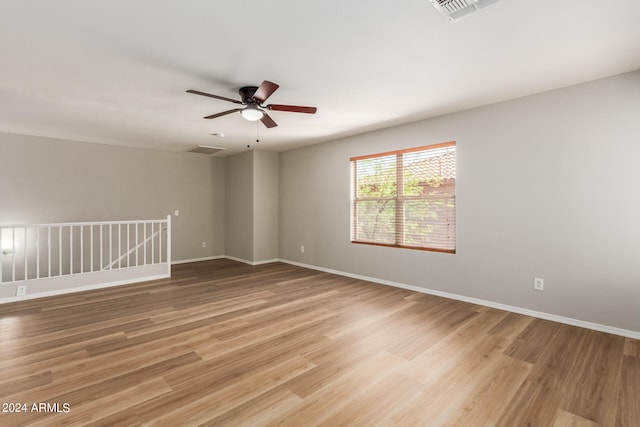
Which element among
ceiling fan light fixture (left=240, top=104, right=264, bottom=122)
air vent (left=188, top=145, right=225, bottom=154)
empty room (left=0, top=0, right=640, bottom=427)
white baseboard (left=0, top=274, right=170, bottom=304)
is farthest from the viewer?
air vent (left=188, top=145, right=225, bottom=154)

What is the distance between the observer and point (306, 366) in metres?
2.37

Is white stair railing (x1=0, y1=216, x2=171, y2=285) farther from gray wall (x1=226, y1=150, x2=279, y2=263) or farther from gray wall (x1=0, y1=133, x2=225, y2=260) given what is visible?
gray wall (x1=226, y1=150, x2=279, y2=263)

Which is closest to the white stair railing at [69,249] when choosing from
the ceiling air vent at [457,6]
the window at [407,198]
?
the window at [407,198]

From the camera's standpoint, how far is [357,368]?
7.71ft

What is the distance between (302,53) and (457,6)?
A: 3.88 feet

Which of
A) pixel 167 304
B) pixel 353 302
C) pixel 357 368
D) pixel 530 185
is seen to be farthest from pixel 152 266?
pixel 530 185

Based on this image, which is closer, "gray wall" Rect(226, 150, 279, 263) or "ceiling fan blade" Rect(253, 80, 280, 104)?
"ceiling fan blade" Rect(253, 80, 280, 104)

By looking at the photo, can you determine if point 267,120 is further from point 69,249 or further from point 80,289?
point 69,249

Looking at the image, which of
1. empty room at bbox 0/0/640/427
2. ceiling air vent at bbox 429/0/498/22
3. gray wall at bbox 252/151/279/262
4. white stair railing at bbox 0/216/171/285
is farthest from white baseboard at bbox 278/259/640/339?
white stair railing at bbox 0/216/171/285

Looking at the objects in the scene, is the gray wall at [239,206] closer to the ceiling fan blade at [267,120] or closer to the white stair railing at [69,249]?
the white stair railing at [69,249]

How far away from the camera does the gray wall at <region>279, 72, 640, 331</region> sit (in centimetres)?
294

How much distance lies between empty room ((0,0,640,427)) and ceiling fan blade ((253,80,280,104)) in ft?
0.13

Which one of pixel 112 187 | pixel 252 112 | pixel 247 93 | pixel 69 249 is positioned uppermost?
pixel 247 93

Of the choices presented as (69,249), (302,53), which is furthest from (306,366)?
(69,249)
